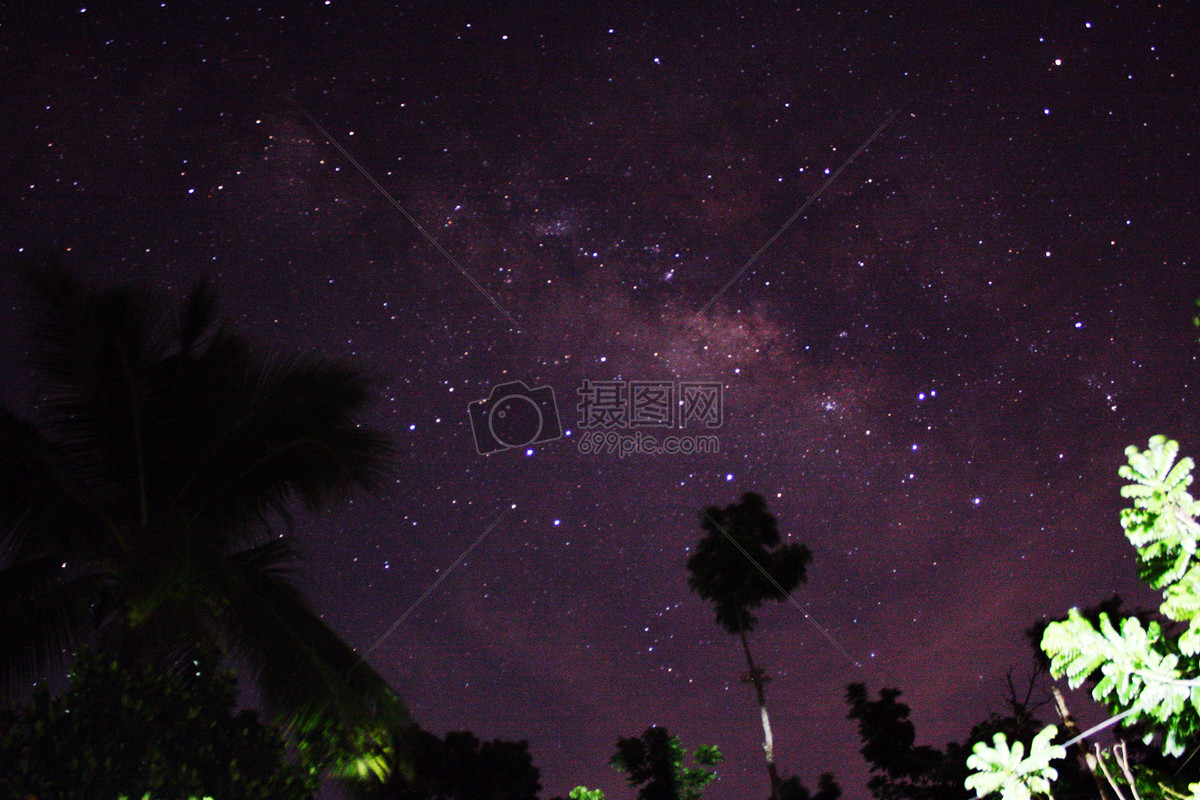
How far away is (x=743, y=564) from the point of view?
2419 cm

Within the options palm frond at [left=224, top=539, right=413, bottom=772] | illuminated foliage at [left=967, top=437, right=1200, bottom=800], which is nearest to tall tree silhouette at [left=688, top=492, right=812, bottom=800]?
palm frond at [left=224, top=539, right=413, bottom=772]

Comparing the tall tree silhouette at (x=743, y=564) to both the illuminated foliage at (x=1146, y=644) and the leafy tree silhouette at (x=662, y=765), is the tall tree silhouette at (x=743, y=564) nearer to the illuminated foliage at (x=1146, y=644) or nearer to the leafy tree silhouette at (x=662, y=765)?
the leafy tree silhouette at (x=662, y=765)

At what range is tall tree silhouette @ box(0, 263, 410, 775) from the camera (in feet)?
23.5

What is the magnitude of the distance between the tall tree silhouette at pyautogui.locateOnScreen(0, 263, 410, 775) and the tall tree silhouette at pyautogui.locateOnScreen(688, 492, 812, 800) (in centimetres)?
1682

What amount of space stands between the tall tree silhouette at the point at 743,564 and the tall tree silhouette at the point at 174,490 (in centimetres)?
1682

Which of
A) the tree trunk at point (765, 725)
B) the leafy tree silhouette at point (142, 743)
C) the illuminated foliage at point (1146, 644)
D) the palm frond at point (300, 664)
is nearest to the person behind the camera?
the illuminated foliage at point (1146, 644)

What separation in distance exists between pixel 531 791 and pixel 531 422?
26404 millimetres

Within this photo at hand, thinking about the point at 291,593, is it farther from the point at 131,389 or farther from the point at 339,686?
the point at 131,389

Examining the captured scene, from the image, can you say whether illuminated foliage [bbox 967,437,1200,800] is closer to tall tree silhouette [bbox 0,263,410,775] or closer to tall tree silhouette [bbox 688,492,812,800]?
tall tree silhouette [bbox 0,263,410,775]

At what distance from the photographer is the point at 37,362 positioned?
7.48 meters

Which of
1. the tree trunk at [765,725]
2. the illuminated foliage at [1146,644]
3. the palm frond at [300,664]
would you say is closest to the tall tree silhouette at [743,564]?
the tree trunk at [765,725]

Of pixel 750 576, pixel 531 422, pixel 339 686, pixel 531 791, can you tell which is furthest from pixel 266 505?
pixel 531 791

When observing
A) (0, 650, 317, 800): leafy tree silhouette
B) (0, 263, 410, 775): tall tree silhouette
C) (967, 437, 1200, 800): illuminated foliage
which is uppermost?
(0, 263, 410, 775): tall tree silhouette

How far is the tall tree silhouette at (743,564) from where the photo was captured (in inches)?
925
